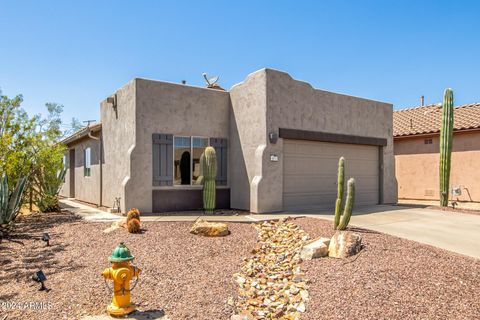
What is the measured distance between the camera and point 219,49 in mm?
12805

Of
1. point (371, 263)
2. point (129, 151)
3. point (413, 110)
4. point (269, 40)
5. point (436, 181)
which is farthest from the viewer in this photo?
point (413, 110)

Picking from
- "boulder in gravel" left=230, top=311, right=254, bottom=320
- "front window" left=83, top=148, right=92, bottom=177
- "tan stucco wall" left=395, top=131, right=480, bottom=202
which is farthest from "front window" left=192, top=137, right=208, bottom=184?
"tan stucco wall" left=395, top=131, right=480, bottom=202

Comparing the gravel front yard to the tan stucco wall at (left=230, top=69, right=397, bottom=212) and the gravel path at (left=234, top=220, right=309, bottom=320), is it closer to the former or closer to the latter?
the gravel path at (left=234, top=220, right=309, bottom=320)

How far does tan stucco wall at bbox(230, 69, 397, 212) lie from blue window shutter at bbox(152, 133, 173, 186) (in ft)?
7.67

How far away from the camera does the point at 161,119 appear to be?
1047 centimetres

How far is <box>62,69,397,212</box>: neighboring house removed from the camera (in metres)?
10.3

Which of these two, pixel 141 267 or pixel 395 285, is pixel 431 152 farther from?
pixel 141 267

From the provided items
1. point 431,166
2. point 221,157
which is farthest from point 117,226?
point 431,166

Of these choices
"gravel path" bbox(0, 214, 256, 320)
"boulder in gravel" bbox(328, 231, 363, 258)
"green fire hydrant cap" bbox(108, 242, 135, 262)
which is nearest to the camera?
"green fire hydrant cap" bbox(108, 242, 135, 262)

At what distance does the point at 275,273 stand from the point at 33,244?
5.26 m

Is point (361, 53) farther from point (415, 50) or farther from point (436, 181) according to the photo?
point (436, 181)

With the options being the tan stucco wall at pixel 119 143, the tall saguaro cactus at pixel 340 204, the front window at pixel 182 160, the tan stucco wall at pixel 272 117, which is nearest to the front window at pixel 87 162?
the tan stucco wall at pixel 119 143

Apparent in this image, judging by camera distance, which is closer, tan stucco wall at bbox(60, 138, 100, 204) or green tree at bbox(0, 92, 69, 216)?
green tree at bbox(0, 92, 69, 216)

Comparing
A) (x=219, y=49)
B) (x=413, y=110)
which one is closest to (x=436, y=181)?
(x=413, y=110)
